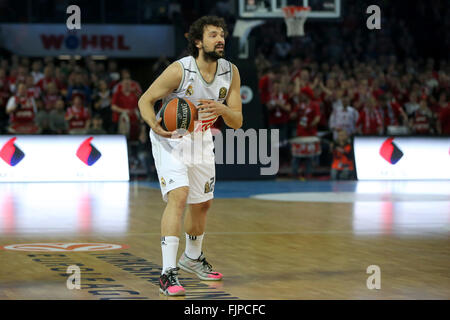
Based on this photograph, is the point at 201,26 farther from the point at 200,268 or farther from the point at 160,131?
the point at 200,268

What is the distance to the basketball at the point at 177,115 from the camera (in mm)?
7160

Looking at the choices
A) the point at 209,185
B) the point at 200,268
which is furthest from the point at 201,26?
the point at 200,268

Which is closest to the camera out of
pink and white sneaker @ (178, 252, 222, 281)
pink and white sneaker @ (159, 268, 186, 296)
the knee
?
pink and white sneaker @ (159, 268, 186, 296)

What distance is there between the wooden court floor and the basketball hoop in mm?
7063

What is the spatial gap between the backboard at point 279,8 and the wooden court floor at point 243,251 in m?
6.83

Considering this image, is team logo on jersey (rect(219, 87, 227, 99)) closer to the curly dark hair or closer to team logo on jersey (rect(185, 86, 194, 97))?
team logo on jersey (rect(185, 86, 194, 97))

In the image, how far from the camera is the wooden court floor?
23.3 feet

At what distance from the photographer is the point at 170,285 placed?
6805 mm

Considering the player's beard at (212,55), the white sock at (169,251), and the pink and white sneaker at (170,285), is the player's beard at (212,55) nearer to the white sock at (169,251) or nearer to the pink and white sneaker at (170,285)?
the white sock at (169,251)

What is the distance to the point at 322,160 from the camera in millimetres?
23344

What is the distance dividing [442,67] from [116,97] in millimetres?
11707

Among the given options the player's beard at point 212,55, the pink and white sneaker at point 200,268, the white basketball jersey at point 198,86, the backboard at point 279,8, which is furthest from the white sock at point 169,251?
the backboard at point 279,8

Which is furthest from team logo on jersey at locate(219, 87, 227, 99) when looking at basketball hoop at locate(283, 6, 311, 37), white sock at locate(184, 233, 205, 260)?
basketball hoop at locate(283, 6, 311, 37)
